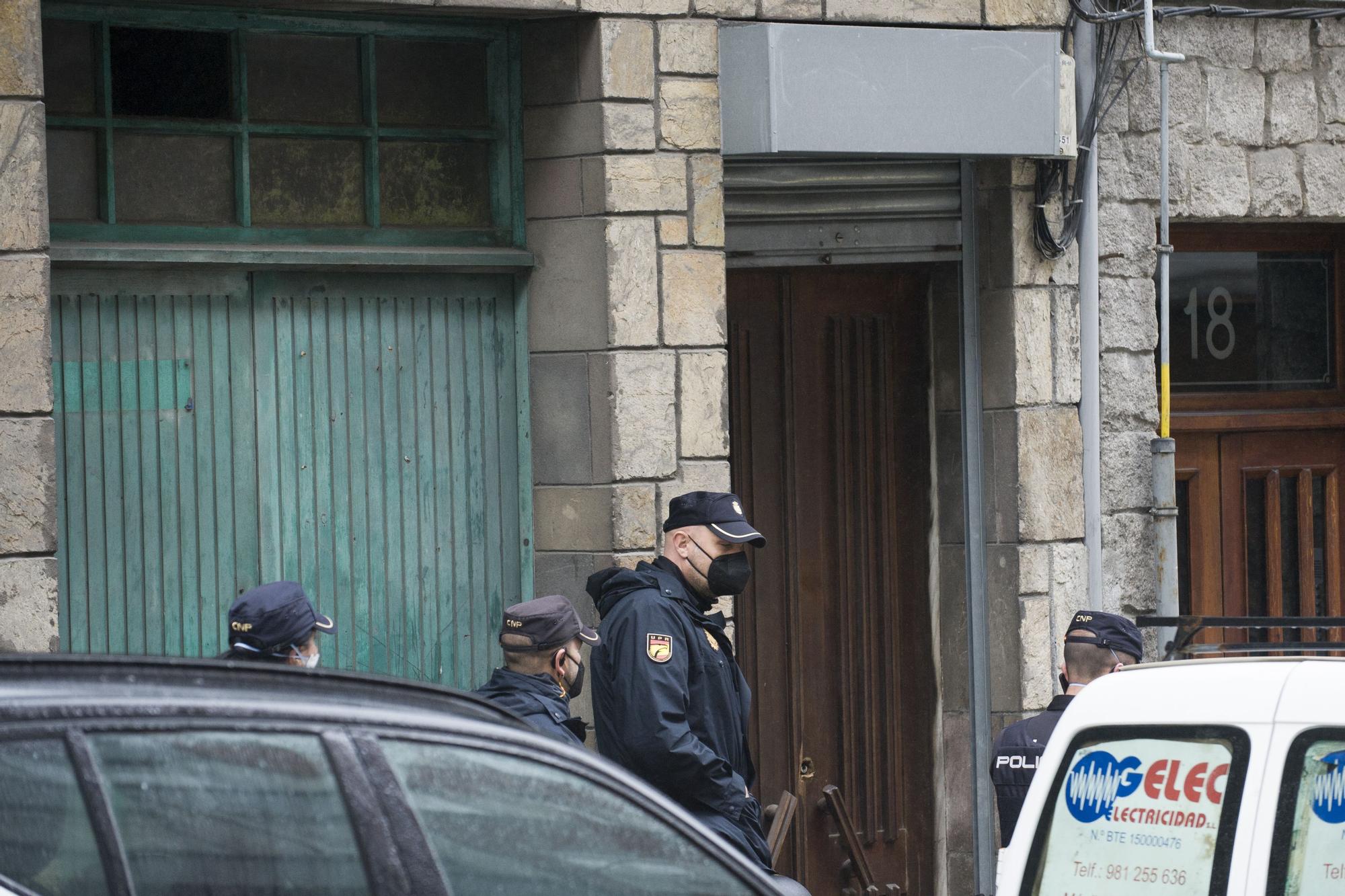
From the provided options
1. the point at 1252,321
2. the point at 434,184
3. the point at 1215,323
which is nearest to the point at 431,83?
the point at 434,184

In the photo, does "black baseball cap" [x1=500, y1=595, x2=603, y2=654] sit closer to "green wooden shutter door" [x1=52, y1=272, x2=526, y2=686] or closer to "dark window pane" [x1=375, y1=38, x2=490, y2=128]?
→ "green wooden shutter door" [x1=52, y1=272, x2=526, y2=686]

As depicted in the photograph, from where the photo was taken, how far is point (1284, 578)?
936 centimetres

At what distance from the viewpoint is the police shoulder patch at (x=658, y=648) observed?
569 centimetres

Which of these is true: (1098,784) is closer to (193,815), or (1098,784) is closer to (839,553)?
(193,815)

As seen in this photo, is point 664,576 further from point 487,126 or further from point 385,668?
point 487,126

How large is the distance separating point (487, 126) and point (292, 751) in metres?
5.19

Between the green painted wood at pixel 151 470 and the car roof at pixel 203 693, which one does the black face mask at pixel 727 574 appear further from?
the car roof at pixel 203 693

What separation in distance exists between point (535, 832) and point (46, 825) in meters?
0.76

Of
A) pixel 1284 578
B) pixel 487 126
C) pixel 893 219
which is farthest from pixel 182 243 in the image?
pixel 1284 578

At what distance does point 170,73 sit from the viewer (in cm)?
697

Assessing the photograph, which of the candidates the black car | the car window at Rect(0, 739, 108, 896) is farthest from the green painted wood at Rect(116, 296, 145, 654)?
the car window at Rect(0, 739, 108, 896)

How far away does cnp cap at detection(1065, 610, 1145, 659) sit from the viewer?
239 inches

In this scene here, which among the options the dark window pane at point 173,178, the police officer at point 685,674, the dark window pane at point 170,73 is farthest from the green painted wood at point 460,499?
the police officer at point 685,674

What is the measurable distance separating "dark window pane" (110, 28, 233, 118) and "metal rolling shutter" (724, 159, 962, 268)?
2099 millimetres
